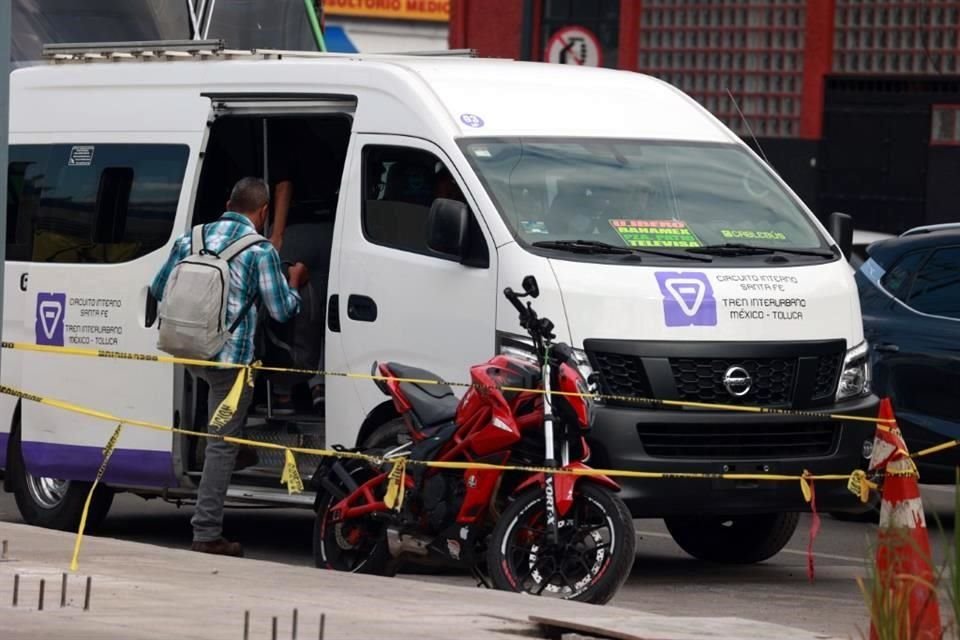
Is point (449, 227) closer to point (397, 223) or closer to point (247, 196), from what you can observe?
point (397, 223)

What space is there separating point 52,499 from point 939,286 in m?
5.28

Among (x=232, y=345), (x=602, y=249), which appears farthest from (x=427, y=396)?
(x=232, y=345)

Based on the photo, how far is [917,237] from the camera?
13.5 m

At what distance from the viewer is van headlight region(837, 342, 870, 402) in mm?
10430

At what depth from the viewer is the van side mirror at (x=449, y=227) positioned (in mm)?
10195

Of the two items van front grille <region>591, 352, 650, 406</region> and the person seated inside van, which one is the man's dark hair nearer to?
the person seated inside van

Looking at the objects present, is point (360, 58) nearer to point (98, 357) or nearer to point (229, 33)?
point (98, 357)

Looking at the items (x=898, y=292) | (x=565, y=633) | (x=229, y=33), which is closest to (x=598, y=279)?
(x=565, y=633)

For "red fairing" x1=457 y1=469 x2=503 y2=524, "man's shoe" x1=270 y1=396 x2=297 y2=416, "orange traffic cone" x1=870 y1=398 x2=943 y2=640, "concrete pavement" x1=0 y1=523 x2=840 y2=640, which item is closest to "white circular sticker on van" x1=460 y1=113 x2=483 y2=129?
"man's shoe" x1=270 y1=396 x2=297 y2=416

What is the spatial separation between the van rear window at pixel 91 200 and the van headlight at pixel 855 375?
11.8ft

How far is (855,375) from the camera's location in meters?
10.5

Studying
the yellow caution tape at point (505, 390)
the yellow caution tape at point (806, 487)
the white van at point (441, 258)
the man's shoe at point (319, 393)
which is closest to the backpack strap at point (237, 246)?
the white van at point (441, 258)

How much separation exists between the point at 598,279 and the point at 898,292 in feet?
12.7

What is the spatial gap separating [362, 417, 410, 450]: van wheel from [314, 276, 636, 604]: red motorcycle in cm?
27
